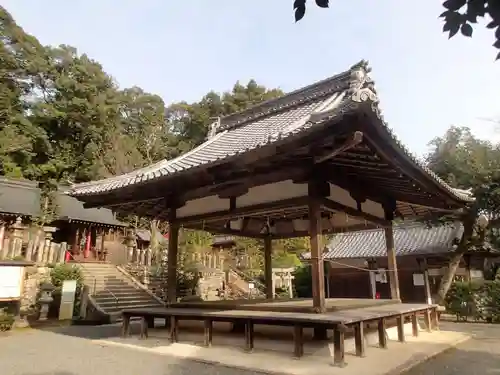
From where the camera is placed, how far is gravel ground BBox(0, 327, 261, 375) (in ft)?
18.3

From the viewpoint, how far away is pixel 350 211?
791 centimetres

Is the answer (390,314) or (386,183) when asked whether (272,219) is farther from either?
(390,314)

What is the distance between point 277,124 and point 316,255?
3.91 meters

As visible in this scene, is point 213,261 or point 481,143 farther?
point 213,261

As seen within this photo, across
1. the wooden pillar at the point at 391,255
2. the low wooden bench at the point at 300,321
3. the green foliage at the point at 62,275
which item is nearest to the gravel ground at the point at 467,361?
the low wooden bench at the point at 300,321

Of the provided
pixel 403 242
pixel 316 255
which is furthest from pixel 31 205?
pixel 316 255

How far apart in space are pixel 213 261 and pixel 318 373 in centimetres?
1628

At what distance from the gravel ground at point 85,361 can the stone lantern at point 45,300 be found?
471cm

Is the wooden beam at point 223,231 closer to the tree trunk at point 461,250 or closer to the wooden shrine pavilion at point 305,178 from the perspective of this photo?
the wooden shrine pavilion at point 305,178

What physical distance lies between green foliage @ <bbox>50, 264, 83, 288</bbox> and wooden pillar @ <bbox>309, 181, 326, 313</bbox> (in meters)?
11.8

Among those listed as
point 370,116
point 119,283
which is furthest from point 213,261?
point 370,116

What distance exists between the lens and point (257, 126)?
10297 millimetres

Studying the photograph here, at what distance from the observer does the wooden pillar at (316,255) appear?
6.30m

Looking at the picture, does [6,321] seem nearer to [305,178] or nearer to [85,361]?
[85,361]
